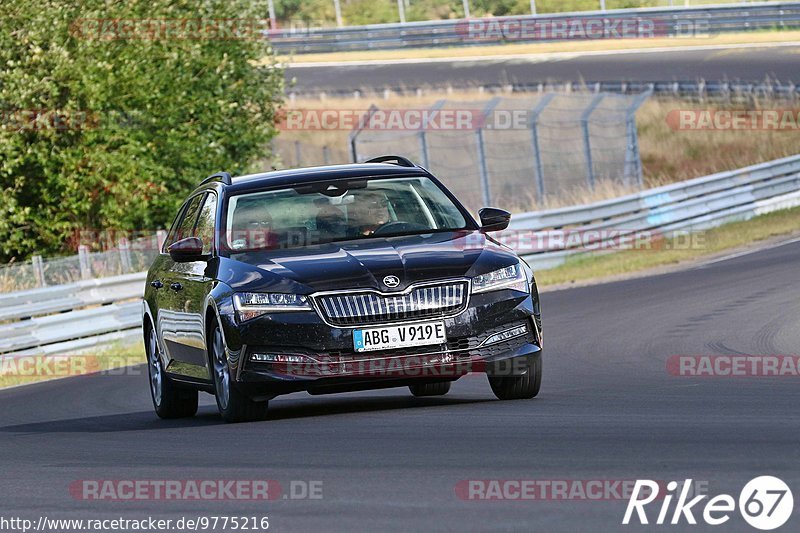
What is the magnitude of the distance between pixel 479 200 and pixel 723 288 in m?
17.0

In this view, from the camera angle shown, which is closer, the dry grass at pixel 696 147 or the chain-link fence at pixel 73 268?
the chain-link fence at pixel 73 268

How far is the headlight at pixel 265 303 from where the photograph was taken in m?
9.53

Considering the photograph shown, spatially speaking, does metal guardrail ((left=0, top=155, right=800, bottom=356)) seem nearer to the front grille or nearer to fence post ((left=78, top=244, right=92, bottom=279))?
fence post ((left=78, top=244, right=92, bottom=279))

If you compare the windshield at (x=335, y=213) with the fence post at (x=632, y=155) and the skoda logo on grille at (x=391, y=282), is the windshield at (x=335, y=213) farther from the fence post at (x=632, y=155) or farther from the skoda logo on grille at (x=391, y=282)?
the fence post at (x=632, y=155)

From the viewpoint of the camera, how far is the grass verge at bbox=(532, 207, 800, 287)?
23.5 metres

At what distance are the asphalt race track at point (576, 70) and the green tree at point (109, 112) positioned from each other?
1758 centimetres

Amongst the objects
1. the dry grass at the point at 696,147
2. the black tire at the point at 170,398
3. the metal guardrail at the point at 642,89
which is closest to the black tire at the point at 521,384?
the black tire at the point at 170,398

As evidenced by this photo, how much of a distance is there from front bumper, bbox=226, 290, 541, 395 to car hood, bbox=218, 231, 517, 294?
202mm

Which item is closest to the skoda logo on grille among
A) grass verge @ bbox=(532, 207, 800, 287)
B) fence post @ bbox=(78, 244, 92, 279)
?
fence post @ bbox=(78, 244, 92, 279)

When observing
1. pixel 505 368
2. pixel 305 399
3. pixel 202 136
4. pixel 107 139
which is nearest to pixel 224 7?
pixel 202 136

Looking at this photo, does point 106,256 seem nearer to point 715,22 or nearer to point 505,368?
point 505,368

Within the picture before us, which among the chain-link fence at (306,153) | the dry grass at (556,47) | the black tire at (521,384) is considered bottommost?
the chain-link fence at (306,153)

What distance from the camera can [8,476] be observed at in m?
8.49

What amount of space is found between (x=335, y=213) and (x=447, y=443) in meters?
3.06
